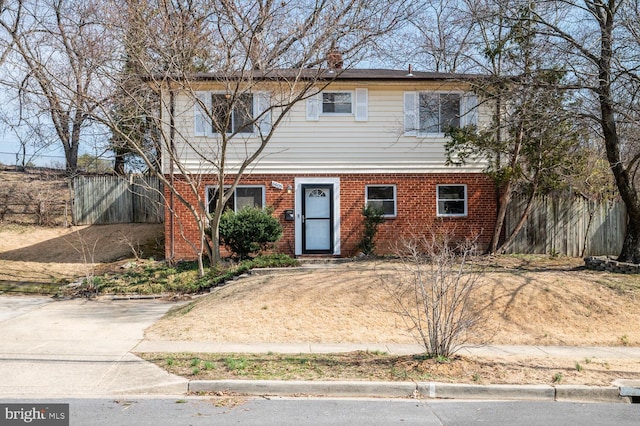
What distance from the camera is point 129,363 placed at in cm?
839

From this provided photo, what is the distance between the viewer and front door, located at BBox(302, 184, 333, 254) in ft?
63.0

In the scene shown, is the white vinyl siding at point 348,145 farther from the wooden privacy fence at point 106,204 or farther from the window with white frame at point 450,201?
the wooden privacy fence at point 106,204

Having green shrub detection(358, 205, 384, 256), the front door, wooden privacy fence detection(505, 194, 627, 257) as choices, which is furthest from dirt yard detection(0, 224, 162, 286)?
wooden privacy fence detection(505, 194, 627, 257)

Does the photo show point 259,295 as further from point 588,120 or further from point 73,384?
point 588,120

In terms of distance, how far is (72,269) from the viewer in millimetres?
19594

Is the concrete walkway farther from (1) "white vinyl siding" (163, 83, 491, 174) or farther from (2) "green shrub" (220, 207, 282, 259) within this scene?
(1) "white vinyl siding" (163, 83, 491, 174)

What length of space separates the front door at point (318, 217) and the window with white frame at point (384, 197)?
1.31 meters

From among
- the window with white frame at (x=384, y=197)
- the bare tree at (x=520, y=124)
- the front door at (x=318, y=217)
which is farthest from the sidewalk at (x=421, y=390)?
the window with white frame at (x=384, y=197)

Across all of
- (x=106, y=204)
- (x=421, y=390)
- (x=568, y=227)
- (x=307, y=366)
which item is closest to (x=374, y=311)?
(x=307, y=366)

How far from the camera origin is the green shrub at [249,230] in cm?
1702

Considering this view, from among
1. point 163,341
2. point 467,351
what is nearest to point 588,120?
point 467,351

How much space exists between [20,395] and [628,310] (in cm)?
1063

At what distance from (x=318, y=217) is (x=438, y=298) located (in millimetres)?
11600

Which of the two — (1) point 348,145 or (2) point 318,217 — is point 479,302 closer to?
(2) point 318,217
